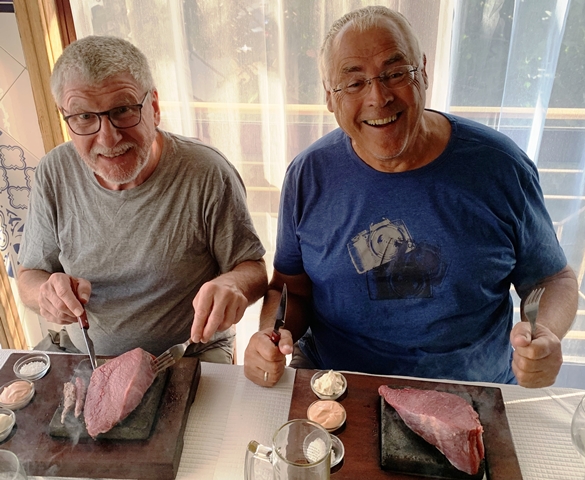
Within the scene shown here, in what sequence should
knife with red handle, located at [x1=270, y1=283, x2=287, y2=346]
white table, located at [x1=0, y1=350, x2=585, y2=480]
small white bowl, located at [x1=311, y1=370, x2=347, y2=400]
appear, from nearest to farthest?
white table, located at [x1=0, y1=350, x2=585, y2=480], small white bowl, located at [x1=311, y1=370, x2=347, y2=400], knife with red handle, located at [x1=270, y1=283, x2=287, y2=346]

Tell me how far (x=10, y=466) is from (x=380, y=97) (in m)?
1.21

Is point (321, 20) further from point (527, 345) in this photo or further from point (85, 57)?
point (527, 345)

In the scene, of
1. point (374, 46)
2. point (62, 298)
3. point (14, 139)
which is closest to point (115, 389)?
point (62, 298)

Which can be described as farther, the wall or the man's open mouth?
the wall

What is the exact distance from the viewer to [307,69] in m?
2.04

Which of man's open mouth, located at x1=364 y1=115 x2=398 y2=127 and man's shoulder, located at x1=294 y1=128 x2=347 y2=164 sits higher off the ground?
man's open mouth, located at x1=364 y1=115 x2=398 y2=127

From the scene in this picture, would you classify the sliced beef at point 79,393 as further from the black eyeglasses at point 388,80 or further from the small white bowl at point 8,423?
the black eyeglasses at point 388,80

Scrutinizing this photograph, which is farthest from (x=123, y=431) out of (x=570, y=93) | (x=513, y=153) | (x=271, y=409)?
(x=570, y=93)

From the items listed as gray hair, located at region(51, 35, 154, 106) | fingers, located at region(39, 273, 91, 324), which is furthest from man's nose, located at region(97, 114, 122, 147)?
fingers, located at region(39, 273, 91, 324)

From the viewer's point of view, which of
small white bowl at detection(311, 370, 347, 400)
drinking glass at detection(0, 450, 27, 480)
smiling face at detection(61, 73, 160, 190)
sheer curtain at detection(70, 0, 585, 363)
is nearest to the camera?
drinking glass at detection(0, 450, 27, 480)

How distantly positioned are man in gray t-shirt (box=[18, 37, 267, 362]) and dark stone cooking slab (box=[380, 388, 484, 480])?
24.3 inches

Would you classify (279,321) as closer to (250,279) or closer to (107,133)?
(250,279)

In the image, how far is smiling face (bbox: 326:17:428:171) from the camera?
4.35 feet

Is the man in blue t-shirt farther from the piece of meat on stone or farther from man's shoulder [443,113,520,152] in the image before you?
the piece of meat on stone
